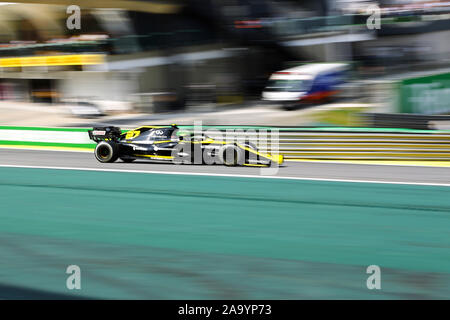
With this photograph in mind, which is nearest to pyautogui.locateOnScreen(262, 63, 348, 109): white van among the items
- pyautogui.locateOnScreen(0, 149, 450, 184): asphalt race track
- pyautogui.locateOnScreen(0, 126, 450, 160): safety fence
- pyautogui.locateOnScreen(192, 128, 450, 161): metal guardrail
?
pyautogui.locateOnScreen(0, 126, 450, 160): safety fence

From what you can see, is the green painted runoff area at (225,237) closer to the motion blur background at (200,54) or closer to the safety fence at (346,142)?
the safety fence at (346,142)

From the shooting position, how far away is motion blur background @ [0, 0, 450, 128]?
22734 mm

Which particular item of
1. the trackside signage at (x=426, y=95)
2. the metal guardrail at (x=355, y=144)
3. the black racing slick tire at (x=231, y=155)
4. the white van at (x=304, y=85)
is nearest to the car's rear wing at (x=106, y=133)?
the black racing slick tire at (x=231, y=155)

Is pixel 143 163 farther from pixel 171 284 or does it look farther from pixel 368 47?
pixel 368 47

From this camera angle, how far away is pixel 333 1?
A: 26562mm

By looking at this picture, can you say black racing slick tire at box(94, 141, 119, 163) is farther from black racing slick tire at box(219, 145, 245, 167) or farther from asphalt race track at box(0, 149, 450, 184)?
black racing slick tire at box(219, 145, 245, 167)

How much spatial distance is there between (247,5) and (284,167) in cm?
1409

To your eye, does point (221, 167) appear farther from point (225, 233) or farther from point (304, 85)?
point (304, 85)

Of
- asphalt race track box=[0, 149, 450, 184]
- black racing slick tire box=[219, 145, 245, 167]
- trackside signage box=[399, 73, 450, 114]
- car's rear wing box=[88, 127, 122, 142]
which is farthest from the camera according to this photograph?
trackside signage box=[399, 73, 450, 114]

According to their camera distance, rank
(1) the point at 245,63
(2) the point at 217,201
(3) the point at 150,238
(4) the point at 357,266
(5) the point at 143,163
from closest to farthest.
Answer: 1. (4) the point at 357,266
2. (3) the point at 150,238
3. (2) the point at 217,201
4. (5) the point at 143,163
5. (1) the point at 245,63

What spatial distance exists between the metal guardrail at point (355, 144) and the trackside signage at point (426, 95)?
246 centimetres

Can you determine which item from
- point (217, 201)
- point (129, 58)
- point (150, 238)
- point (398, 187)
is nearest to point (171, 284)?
point (150, 238)

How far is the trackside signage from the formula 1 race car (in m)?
5.16

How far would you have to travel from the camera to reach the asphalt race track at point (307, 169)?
34.8 feet
